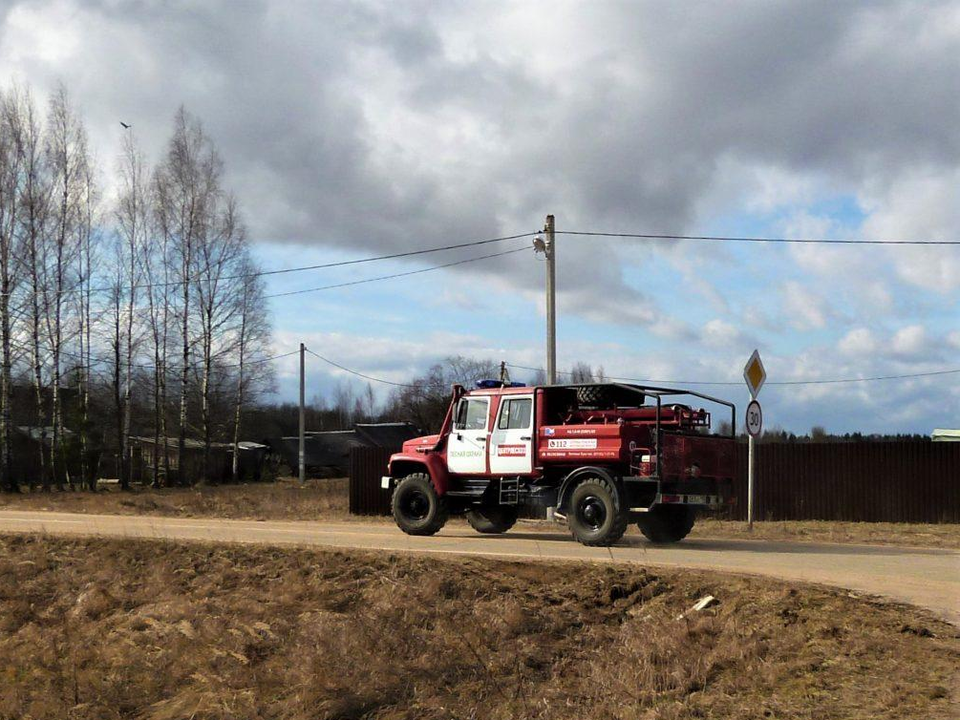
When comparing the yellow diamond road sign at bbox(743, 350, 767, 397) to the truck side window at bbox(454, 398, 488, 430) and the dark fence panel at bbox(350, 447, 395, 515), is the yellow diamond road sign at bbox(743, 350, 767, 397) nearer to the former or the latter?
the truck side window at bbox(454, 398, 488, 430)

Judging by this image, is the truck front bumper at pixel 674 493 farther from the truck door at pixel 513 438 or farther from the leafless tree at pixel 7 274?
the leafless tree at pixel 7 274

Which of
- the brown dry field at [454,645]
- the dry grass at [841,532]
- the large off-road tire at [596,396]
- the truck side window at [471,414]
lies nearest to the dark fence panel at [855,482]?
the dry grass at [841,532]

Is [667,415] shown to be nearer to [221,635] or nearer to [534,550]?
[534,550]

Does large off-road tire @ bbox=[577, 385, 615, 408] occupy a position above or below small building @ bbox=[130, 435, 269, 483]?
above

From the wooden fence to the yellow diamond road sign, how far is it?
140 inches

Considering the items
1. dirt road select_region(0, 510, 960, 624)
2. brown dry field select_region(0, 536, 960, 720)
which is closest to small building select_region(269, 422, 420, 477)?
dirt road select_region(0, 510, 960, 624)

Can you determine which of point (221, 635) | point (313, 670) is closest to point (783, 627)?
point (313, 670)

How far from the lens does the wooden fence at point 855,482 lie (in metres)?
21.8

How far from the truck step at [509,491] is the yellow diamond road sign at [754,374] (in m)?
4.72

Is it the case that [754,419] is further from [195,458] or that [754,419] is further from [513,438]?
[195,458]

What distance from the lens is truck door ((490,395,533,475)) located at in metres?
16.9

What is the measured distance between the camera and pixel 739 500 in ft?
76.5

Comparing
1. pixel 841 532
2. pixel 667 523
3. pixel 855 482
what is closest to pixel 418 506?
pixel 667 523

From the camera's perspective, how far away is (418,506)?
60.4 ft
